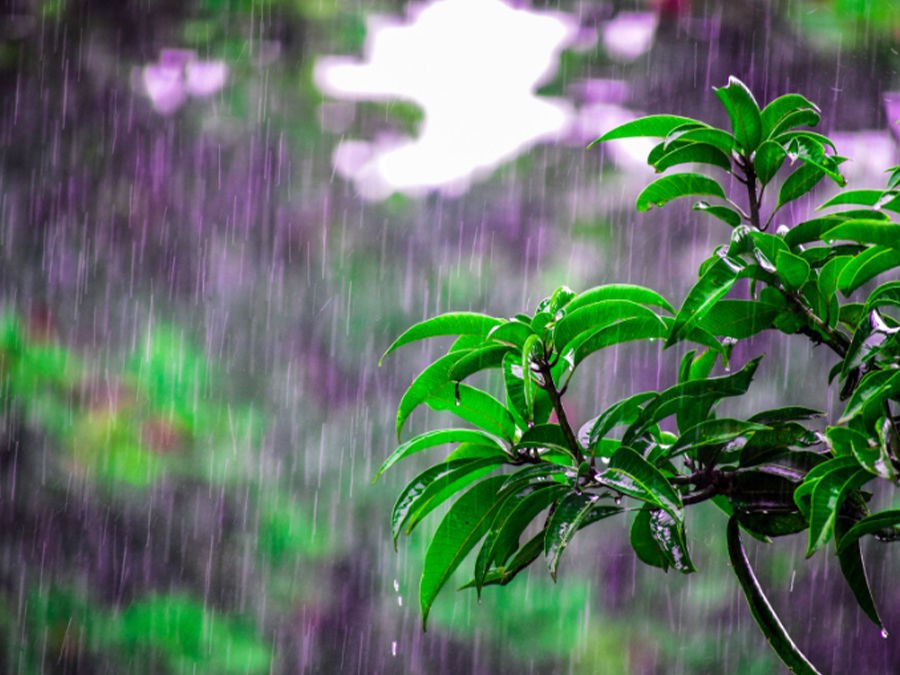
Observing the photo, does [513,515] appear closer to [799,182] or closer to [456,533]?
[456,533]

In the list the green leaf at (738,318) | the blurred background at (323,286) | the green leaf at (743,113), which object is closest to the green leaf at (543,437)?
the green leaf at (738,318)

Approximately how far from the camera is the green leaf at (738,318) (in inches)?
21.5

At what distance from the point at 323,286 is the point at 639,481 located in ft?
6.00

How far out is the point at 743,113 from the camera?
0.56 m

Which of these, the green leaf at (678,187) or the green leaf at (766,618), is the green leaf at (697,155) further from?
the green leaf at (766,618)

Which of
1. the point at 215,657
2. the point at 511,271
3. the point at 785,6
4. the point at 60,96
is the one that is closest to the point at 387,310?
the point at 511,271

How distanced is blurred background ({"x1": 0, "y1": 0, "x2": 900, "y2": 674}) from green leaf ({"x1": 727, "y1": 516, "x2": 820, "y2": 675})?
4.76 ft

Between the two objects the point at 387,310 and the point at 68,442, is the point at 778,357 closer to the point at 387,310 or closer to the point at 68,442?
the point at 387,310

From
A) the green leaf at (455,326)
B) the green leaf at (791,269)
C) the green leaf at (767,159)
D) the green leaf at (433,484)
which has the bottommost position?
the green leaf at (433,484)

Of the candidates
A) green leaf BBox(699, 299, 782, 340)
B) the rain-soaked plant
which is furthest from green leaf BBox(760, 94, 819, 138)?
green leaf BBox(699, 299, 782, 340)

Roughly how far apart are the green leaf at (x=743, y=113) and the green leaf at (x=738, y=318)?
102 mm

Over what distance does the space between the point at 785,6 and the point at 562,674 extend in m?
1.68

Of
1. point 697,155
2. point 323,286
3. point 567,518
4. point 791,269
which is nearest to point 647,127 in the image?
Answer: point 697,155

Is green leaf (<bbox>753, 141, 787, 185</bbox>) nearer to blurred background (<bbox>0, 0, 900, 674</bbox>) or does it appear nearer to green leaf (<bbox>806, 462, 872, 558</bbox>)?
green leaf (<bbox>806, 462, 872, 558</bbox>)
